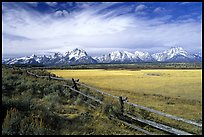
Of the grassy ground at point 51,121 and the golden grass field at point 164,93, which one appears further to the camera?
the golden grass field at point 164,93

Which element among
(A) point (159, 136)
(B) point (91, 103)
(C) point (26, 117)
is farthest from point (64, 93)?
(A) point (159, 136)

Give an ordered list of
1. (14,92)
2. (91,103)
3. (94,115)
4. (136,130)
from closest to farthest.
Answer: (136,130)
(94,115)
(91,103)
(14,92)

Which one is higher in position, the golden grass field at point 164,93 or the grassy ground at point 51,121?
the grassy ground at point 51,121

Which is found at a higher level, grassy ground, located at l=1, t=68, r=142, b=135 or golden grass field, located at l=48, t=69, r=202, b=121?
grassy ground, located at l=1, t=68, r=142, b=135

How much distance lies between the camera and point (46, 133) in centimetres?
710

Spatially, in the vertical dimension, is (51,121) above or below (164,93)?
above

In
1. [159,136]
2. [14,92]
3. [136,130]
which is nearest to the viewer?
[159,136]

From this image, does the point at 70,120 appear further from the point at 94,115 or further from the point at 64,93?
the point at 64,93

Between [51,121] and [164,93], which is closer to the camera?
[51,121]

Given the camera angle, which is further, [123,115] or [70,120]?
[123,115]

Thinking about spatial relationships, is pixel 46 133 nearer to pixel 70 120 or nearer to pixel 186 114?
pixel 70 120

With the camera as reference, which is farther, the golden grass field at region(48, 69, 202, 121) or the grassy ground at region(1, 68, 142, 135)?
the golden grass field at region(48, 69, 202, 121)

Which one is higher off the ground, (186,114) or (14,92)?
(14,92)

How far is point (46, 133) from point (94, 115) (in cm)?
328
